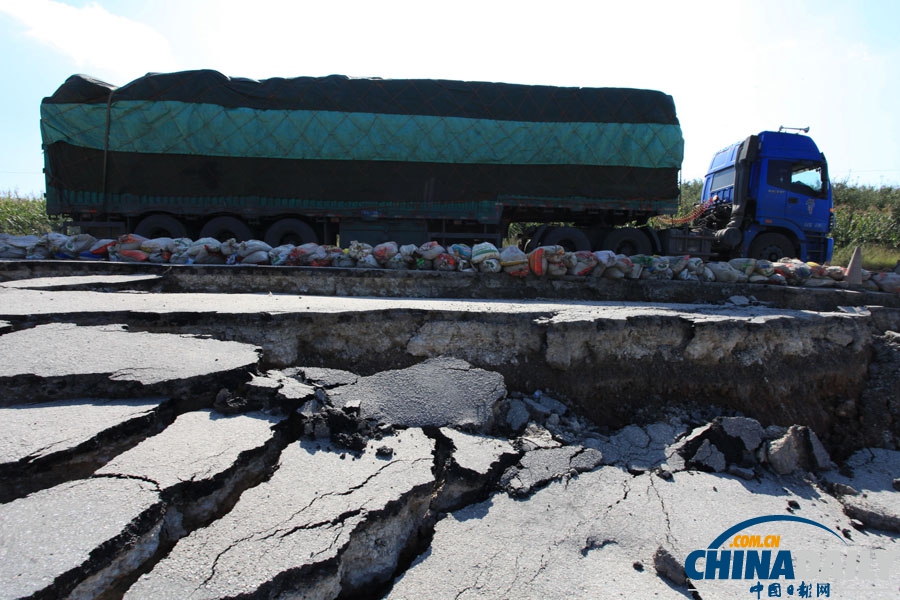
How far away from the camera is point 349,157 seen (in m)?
7.94

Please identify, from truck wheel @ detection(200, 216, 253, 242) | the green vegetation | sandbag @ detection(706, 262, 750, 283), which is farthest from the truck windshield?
the green vegetation

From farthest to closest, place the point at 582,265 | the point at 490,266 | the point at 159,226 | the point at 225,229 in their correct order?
1. the point at 225,229
2. the point at 159,226
3. the point at 582,265
4. the point at 490,266

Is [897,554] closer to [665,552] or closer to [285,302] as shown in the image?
[665,552]

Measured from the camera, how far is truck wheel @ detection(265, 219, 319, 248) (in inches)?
311

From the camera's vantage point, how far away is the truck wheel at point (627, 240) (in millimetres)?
8609

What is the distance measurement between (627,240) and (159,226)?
8617 mm

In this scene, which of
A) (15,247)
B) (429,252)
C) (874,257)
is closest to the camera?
(429,252)

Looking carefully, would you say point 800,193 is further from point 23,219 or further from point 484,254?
point 23,219

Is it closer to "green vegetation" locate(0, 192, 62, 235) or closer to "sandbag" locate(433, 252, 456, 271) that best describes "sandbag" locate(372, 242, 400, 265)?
"sandbag" locate(433, 252, 456, 271)

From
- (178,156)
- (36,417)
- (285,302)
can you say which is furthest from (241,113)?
(36,417)

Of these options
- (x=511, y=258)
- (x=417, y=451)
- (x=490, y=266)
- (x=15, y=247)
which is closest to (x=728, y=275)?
(x=511, y=258)

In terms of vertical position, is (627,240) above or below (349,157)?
below

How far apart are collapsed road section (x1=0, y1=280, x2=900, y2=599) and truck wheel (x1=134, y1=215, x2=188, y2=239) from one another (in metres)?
4.82

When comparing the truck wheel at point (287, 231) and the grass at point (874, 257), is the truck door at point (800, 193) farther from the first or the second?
the truck wheel at point (287, 231)
